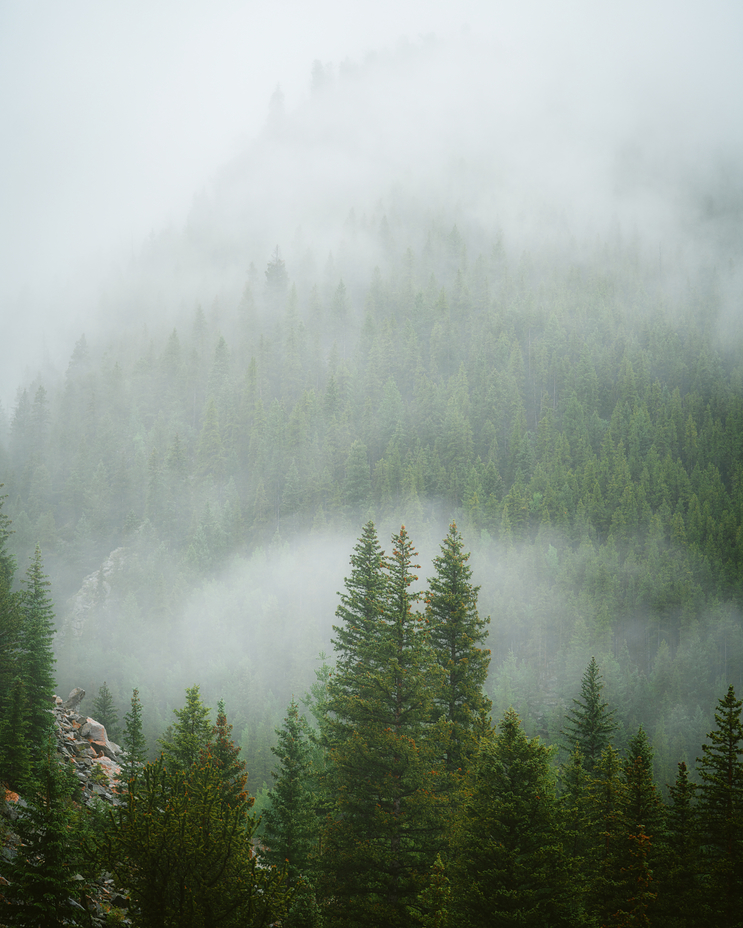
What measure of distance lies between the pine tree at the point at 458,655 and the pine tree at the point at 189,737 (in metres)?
12.2

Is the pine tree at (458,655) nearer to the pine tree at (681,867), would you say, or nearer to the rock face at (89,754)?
the pine tree at (681,867)

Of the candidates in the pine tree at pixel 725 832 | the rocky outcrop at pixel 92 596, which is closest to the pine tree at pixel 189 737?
the pine tree at pixel 725 832

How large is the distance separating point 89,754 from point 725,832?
3030cm

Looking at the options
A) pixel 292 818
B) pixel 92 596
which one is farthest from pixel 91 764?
pixel 92 596

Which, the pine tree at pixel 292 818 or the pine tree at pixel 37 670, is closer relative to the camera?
the pine tree at pixel 292 818

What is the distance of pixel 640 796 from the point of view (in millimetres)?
25516

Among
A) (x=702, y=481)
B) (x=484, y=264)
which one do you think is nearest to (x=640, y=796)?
(x=702, y=481)

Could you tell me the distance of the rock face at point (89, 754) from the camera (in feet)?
98.9

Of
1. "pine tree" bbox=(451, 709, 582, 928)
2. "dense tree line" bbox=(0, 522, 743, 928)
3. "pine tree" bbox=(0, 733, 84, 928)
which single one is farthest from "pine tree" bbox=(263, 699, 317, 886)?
Result: "pine tree" bbox=(0, 733, 84, 928)

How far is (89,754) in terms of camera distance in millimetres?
33625

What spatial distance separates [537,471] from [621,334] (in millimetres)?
56385

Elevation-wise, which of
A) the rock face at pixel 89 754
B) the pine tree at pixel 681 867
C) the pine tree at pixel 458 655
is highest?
the pine tree at pixel 458 655

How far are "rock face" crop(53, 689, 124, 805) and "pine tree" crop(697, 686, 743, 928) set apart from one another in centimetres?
2294

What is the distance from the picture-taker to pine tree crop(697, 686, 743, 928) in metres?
21.2
